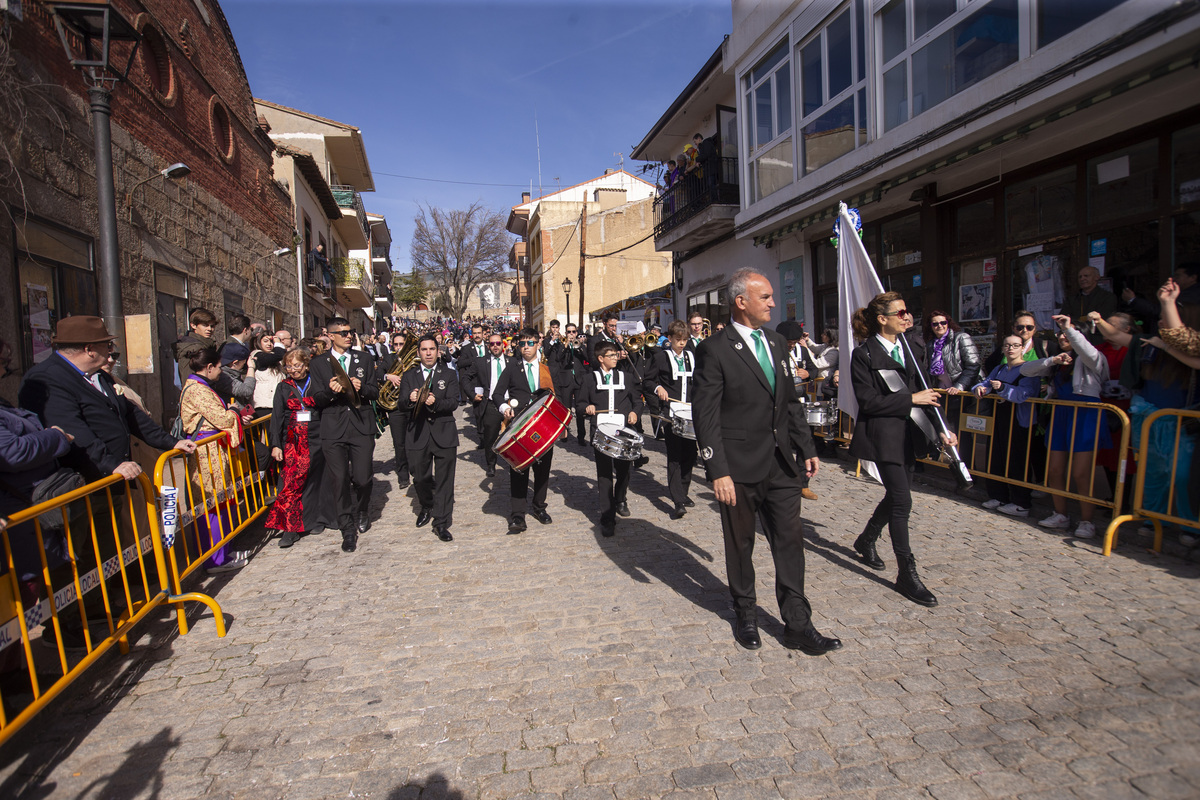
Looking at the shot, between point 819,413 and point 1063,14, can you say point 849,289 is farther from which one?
point 1063,14

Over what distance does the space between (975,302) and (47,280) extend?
1165cm

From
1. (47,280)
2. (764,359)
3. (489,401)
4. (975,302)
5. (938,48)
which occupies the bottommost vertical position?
(489,401)

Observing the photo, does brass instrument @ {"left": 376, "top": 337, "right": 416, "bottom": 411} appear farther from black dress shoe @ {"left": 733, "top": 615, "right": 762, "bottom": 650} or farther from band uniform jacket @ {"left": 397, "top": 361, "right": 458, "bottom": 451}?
black dress shoe @ {"left": 733, "top": 615, "right": 762, "bottom": 650}

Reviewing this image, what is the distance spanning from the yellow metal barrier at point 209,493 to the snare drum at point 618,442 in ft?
10.4

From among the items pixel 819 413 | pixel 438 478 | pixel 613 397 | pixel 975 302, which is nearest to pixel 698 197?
pixel 975 302

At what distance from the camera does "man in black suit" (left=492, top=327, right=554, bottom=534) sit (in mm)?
6117

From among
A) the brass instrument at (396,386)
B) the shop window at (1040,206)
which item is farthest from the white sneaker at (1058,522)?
the brass instrument at (396,386)

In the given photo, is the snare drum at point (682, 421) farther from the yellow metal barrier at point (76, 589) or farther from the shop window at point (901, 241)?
the shop window at point (901, 241)

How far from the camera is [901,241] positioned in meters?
10.6

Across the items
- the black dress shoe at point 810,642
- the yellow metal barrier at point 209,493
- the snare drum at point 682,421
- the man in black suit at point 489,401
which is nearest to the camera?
the black dress shoe at point 810,642

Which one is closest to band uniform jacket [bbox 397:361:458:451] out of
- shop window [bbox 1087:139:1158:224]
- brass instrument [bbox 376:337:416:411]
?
brass instrument [bbox 376:337:416:411]

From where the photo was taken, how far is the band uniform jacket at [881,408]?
412 centimetres

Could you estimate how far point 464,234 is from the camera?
48688mm

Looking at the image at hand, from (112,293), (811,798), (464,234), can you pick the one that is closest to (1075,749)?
(811,798)
